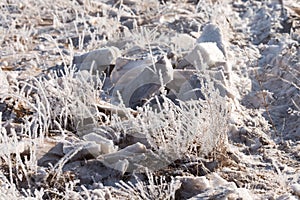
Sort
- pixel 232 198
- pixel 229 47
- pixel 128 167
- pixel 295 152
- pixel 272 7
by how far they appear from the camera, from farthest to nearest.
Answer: pixel 272 7
pixel 229 47
pixel 295 152
pixel 128 167
pixel 232 198

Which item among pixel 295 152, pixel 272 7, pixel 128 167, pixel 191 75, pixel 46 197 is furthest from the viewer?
pixel 272 7

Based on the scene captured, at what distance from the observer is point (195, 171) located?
104 inches

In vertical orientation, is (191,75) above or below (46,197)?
above

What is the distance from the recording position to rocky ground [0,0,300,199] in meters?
2.55

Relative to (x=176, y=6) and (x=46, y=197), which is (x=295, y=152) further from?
(x=176, y=6)

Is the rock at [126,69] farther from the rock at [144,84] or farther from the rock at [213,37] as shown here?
the rock at [213,37]

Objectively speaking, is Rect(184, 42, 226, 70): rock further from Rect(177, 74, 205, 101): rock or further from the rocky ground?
Rect(177, 74, 205, 101): rock

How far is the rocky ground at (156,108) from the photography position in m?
2.55

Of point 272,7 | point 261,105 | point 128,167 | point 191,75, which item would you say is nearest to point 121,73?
point 191,75

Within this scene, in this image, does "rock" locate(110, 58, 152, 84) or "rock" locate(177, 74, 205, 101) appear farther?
"rock" locate(110, 58, 152, 84)

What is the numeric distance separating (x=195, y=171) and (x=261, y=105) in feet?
3.40

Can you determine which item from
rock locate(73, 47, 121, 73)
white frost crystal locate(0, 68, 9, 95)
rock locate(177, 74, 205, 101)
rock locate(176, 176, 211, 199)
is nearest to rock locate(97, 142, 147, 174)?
rock locate(176, 176, 211, 199)

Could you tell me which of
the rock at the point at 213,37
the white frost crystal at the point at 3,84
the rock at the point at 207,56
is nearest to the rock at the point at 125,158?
the white frost crystal at the point at 3,84

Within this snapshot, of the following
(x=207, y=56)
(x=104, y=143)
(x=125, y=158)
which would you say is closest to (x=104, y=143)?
(x=104, y=143)
